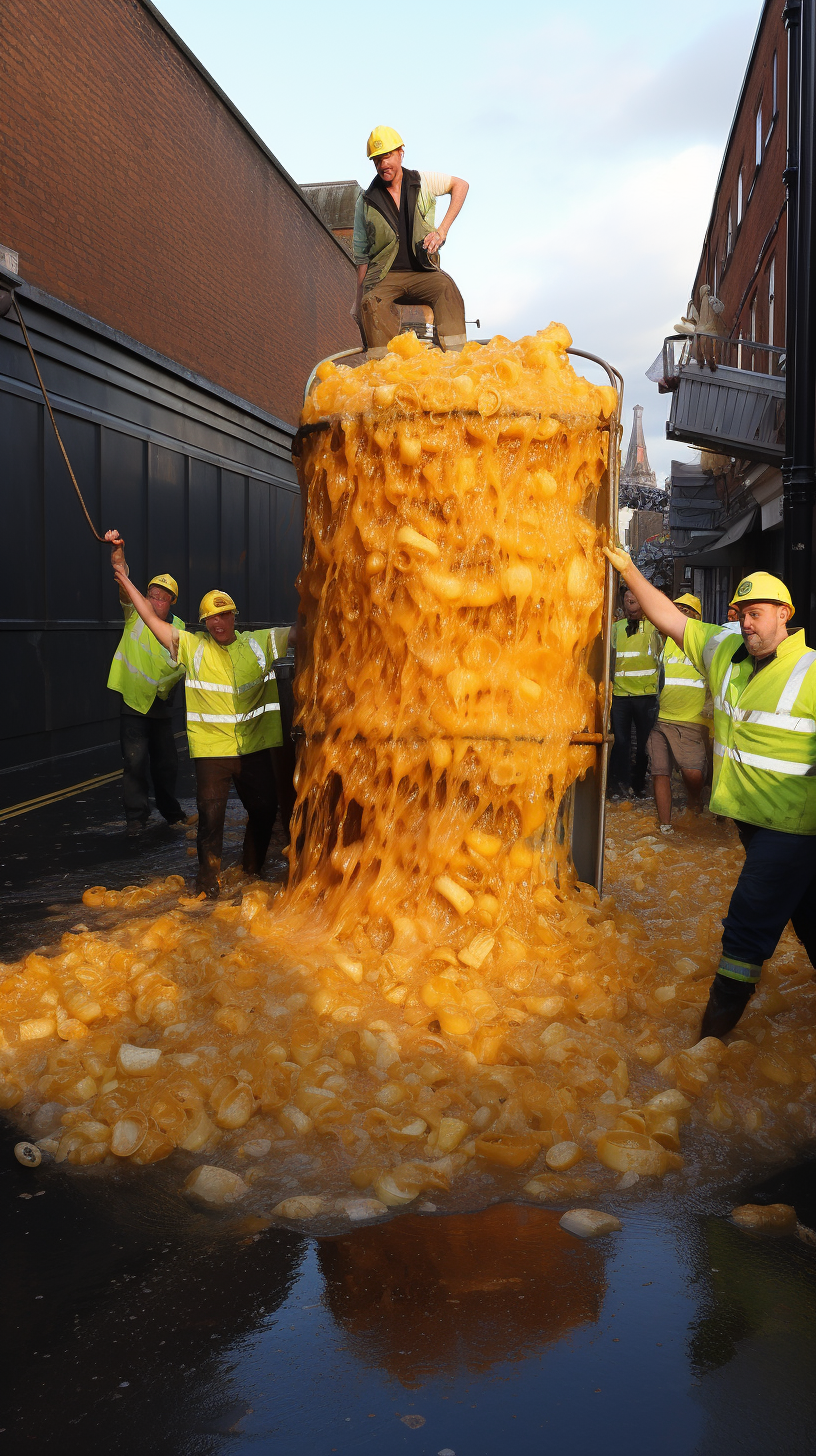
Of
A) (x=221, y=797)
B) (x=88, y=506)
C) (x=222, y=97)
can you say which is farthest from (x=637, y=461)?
(x=221, y=797)

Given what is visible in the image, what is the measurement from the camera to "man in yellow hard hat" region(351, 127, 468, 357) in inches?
Result: 254

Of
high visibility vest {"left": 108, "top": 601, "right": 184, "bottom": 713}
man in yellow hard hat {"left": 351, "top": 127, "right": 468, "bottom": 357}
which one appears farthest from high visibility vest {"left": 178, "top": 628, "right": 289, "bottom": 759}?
high visibility vest {"left": 108, "top": 601, "right": 184, "bottom": 713}

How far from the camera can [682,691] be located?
8734 millimetres

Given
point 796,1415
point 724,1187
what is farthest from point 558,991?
point 796,1415

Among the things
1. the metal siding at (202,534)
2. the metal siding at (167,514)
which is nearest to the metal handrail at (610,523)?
the metal siding at (167,514)

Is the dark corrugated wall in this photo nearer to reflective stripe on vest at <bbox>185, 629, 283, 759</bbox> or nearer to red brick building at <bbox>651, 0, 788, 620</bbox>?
reflective stripe on vest at <bbox>185, 629, 283, 759</bbox>

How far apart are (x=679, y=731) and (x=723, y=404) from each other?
370 inches

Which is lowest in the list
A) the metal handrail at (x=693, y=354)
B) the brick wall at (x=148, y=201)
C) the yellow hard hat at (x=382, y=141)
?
the yellow hard hat at (x=382, y=141)

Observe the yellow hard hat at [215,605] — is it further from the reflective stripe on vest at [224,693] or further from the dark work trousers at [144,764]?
the dark work trousers at [144,764]

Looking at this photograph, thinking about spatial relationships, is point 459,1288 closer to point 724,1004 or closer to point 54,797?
point 724,1004

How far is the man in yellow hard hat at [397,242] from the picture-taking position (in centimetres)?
646

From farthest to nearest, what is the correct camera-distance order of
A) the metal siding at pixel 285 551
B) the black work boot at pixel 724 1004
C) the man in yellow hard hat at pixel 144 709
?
the metal siding at pixel 285 551 → the man in yellow hard hat at pixel 144 709 → the black work boot at pixel 724 1004

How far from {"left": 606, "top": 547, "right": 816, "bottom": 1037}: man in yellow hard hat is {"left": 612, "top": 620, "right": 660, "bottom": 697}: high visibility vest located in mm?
5664

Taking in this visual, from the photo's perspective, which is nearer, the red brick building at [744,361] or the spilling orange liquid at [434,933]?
the spilling orange liquid at [434,933]
